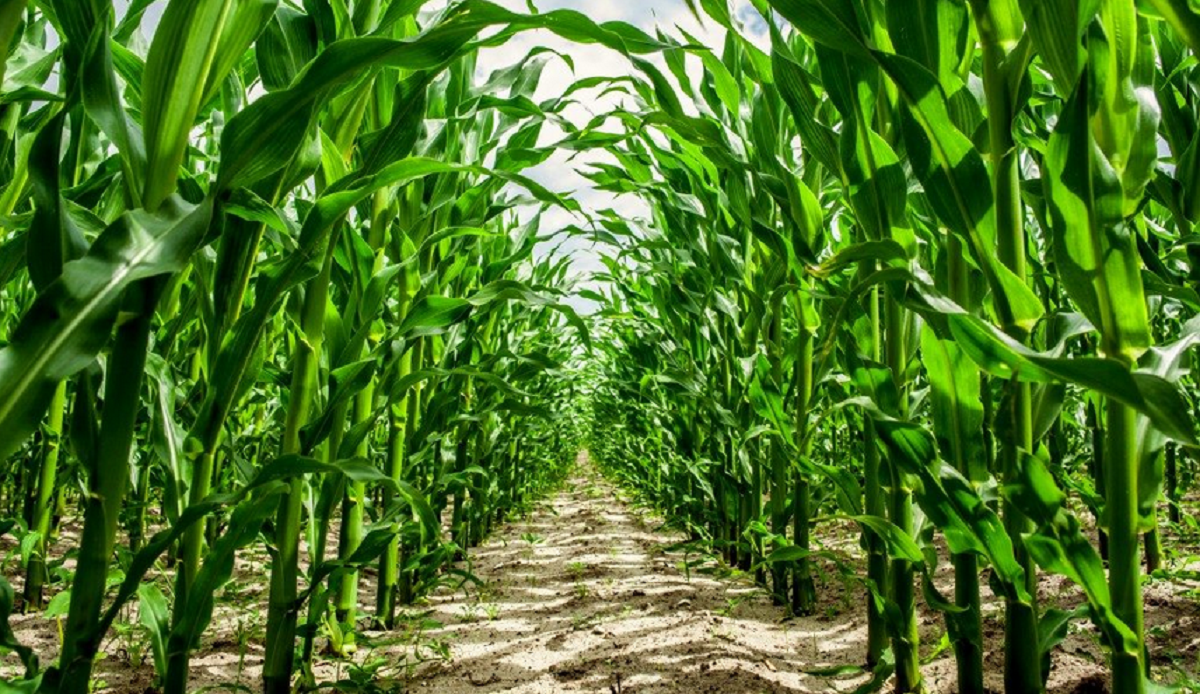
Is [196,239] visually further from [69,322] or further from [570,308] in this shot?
[570,308]

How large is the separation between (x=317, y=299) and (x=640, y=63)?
2.34ft

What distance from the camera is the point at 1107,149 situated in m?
0.95

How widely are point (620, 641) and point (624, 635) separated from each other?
0.20ft

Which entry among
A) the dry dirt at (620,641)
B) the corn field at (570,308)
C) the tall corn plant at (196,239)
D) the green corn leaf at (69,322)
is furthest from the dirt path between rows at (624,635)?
the green corn leaf at (69,322)

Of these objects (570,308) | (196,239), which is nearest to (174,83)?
(196,239)

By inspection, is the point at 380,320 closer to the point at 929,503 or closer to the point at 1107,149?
the point at 929,503

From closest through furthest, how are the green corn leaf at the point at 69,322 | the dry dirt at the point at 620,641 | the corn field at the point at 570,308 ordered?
the green corn leaf at the point at 69,322 < the corn field at the point at 570,308 < the dry dirt at the point at 620,641

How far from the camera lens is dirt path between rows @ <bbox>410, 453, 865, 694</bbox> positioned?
1725 mm

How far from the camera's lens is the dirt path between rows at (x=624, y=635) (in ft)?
5.66

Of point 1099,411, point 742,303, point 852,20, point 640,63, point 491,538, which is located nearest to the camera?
point 852,20

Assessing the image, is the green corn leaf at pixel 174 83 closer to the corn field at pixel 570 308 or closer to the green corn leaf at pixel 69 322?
the corn field at pixel 570 308

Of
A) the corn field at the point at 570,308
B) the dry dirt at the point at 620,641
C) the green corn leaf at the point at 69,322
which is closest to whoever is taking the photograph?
the green corn leaf at the point at 69,322

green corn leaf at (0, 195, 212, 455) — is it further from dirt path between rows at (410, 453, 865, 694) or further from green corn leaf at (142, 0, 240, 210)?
dirt path between rows at (410, 453, 865, 694)

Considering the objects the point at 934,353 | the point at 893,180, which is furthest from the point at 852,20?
the point at 934,353
